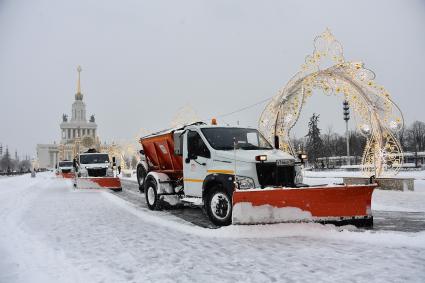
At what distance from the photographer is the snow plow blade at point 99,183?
2160cm

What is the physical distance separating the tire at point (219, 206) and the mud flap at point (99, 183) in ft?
44.8

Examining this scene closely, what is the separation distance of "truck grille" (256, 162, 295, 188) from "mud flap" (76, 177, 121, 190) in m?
14.7

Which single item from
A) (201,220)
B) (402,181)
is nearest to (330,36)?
(402,181)

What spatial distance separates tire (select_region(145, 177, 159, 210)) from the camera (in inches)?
474

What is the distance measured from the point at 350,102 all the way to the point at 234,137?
9708mm

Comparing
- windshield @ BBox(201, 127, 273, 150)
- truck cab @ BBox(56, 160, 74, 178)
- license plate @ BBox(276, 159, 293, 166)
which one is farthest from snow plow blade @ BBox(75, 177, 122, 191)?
truck cab @ BBox(56, 160, 74, 178)

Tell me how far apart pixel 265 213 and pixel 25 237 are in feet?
15.6

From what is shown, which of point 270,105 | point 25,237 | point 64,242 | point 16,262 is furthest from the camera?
point 270,105

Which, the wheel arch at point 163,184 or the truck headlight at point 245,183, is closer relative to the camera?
the truck headlight at point 245,183

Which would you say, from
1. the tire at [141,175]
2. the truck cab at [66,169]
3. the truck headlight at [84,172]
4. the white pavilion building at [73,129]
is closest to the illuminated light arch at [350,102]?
the tire at [141,175]

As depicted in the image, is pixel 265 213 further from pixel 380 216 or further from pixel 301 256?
pixel 380 216

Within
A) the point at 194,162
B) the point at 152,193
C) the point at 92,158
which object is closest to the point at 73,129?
the point at 92,158

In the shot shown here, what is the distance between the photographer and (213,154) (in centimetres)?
932

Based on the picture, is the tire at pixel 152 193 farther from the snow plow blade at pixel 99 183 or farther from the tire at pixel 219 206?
the snow plow blade at pixel 99 183
